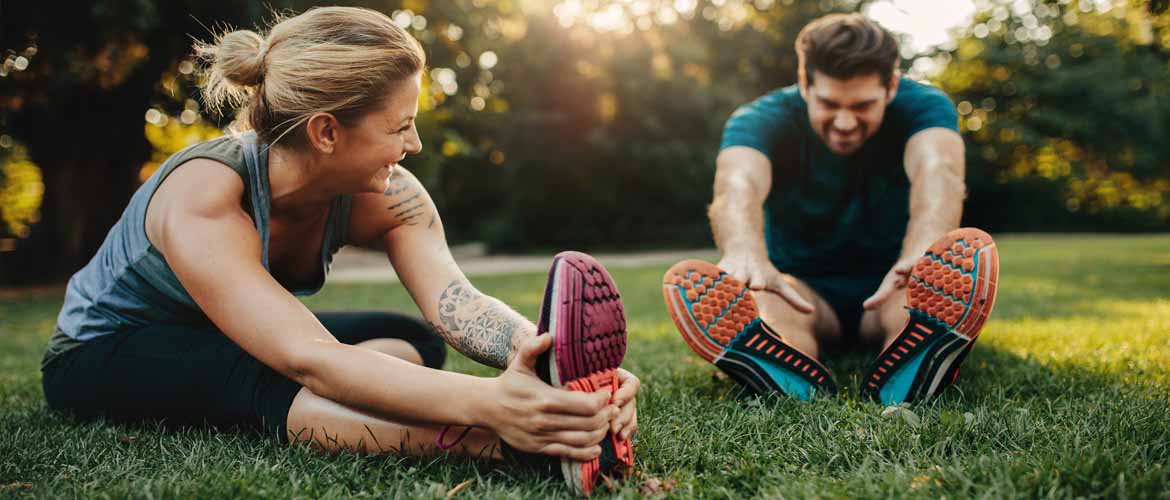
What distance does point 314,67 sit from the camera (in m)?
1.83

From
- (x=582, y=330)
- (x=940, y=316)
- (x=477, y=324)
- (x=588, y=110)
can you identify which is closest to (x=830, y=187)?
(x=940, y=316)

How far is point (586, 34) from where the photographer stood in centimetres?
2189

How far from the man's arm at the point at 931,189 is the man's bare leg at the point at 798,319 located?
31 cm

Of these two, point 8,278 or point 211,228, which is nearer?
point 211,228

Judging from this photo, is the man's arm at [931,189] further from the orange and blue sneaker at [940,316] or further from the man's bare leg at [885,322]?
the orange and blue sneaker at [940,316]

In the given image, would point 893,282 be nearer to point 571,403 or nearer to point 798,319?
point 798,319

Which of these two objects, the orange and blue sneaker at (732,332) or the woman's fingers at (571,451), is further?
the orange and blue sneaker at (732,332)

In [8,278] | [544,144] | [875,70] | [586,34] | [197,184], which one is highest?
[586,34]

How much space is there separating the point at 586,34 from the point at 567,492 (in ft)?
69.9

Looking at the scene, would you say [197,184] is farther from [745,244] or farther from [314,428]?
[745,244]

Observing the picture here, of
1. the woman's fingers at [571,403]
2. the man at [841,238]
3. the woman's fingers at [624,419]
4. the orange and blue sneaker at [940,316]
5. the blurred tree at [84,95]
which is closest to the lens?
the woman's fingers at [571,403]

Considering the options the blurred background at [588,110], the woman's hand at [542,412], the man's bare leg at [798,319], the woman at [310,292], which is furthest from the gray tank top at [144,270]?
the blurred background at [588,110]

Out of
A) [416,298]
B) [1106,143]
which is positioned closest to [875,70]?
[416,298]

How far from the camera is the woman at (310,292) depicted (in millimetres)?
1603
